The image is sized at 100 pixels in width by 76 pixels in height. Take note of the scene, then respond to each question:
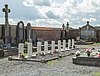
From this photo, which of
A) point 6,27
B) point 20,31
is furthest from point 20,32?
point 6,27

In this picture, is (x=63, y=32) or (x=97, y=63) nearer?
(x=97, y=63)

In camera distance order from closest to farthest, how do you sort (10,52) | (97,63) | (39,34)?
(97,63) → (10,52) → (39,34)

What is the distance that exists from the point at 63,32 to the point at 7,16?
577 inches

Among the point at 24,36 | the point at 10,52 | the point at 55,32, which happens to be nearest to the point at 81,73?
the point at 10,52

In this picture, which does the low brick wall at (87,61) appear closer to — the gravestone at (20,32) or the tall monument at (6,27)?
the tall monument at (6,27)

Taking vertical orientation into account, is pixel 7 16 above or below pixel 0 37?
above

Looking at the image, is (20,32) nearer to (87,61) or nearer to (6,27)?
(6,27)

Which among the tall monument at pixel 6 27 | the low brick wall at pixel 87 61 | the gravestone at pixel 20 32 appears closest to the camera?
the low brick wall at pixel 87 61

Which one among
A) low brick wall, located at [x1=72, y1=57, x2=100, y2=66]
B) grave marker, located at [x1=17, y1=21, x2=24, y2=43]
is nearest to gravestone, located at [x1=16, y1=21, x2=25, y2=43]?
grave marker, located at [x1=17, y1=21, x2=24, y2=43]

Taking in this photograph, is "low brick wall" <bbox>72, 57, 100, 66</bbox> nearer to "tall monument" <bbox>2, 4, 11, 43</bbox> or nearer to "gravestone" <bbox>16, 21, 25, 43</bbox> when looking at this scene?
"tall monument" <bbox>2, 4, 11, 43</bbox>

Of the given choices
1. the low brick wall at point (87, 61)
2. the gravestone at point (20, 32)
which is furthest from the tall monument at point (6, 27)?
the low brick wall at point (87, 61)

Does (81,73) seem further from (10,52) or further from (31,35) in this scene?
(31,35)

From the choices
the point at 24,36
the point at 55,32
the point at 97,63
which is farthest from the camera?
the point at 55,32

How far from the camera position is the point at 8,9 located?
28734 mm
